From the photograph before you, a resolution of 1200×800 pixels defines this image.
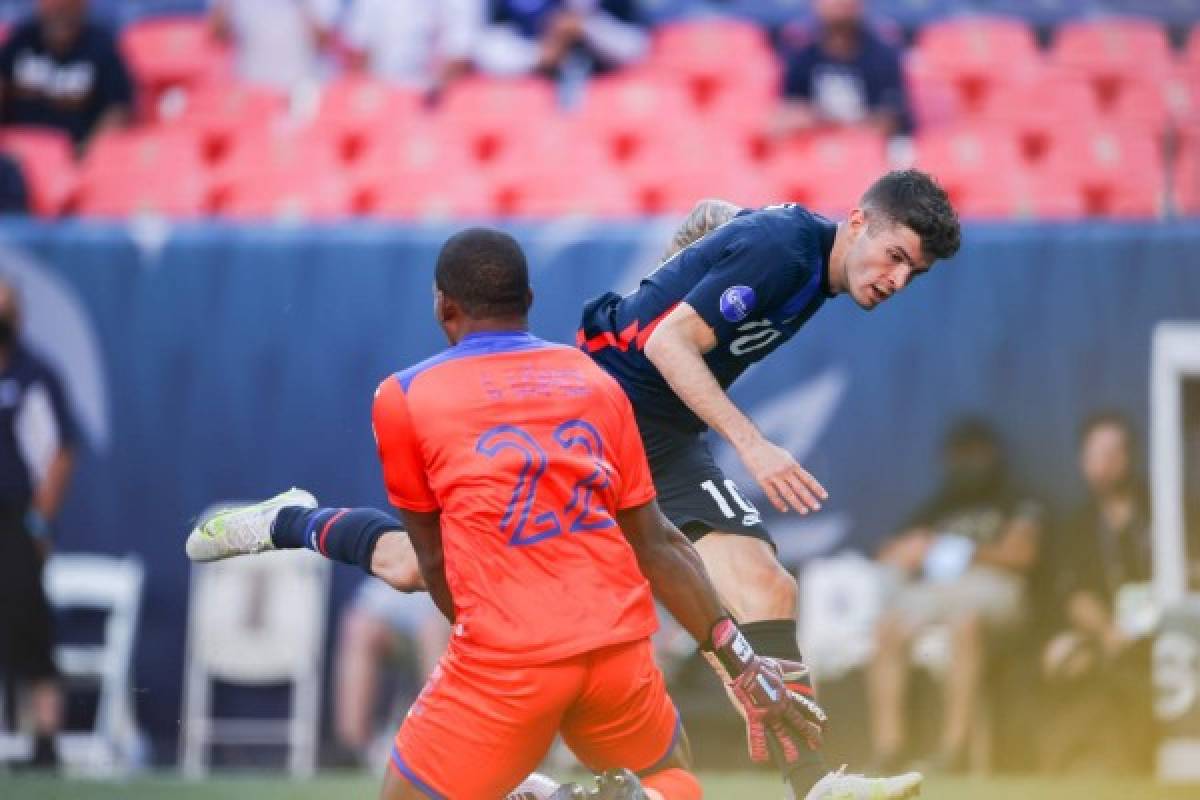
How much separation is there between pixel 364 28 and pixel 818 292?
7377mm

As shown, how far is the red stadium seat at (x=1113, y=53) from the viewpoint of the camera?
11719 millimetres

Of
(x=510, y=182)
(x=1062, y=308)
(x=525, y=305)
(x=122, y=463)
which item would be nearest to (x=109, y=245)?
(x=122, y=463)

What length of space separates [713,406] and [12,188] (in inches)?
268

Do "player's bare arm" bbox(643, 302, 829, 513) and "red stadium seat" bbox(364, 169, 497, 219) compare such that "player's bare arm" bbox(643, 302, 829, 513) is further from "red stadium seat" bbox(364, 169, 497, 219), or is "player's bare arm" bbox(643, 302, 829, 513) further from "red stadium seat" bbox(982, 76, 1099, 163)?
"red stadium seat" bbox(982, 76, 1099, 163)

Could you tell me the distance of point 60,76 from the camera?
11.7 m

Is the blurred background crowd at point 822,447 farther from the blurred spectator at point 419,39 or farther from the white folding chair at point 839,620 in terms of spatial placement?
the blurred spectator at point 419,39

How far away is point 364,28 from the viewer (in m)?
12.2

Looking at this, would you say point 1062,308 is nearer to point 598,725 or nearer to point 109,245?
point 109,245

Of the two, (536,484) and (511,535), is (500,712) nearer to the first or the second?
(511,535)

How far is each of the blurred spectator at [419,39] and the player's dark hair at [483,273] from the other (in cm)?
754

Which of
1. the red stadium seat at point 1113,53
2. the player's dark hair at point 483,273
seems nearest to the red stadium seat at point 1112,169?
the red stadium seat at point 1113,53

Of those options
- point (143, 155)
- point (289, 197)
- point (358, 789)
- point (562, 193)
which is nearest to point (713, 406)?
point (358, 789)

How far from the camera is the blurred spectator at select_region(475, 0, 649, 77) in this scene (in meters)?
11.8

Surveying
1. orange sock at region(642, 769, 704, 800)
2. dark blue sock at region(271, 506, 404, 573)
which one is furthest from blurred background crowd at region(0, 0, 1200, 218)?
orange sock at region(642, 769, 704, 800)
